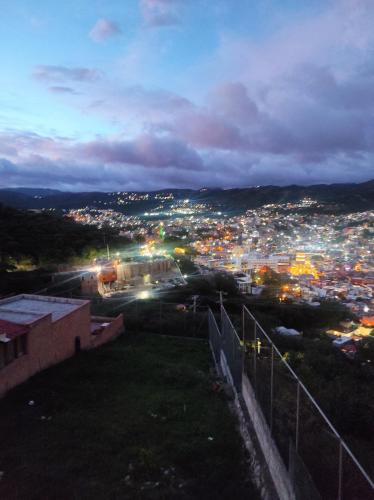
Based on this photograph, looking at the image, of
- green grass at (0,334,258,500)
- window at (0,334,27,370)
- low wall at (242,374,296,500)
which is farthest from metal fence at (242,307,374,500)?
window at (0,334,27,370)

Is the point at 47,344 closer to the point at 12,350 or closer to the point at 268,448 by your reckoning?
the point at 12,350

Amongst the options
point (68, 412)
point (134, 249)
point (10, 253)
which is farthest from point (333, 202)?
point (68, 412)

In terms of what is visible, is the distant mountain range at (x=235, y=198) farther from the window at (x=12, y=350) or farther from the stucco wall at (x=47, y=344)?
the window at (x=12, y=350)

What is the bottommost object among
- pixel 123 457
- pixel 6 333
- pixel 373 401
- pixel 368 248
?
pixel 368 248

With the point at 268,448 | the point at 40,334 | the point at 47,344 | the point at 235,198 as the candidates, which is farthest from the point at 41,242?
the point at 235,198

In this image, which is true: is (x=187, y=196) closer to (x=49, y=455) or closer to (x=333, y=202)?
(x=333, y=202)
